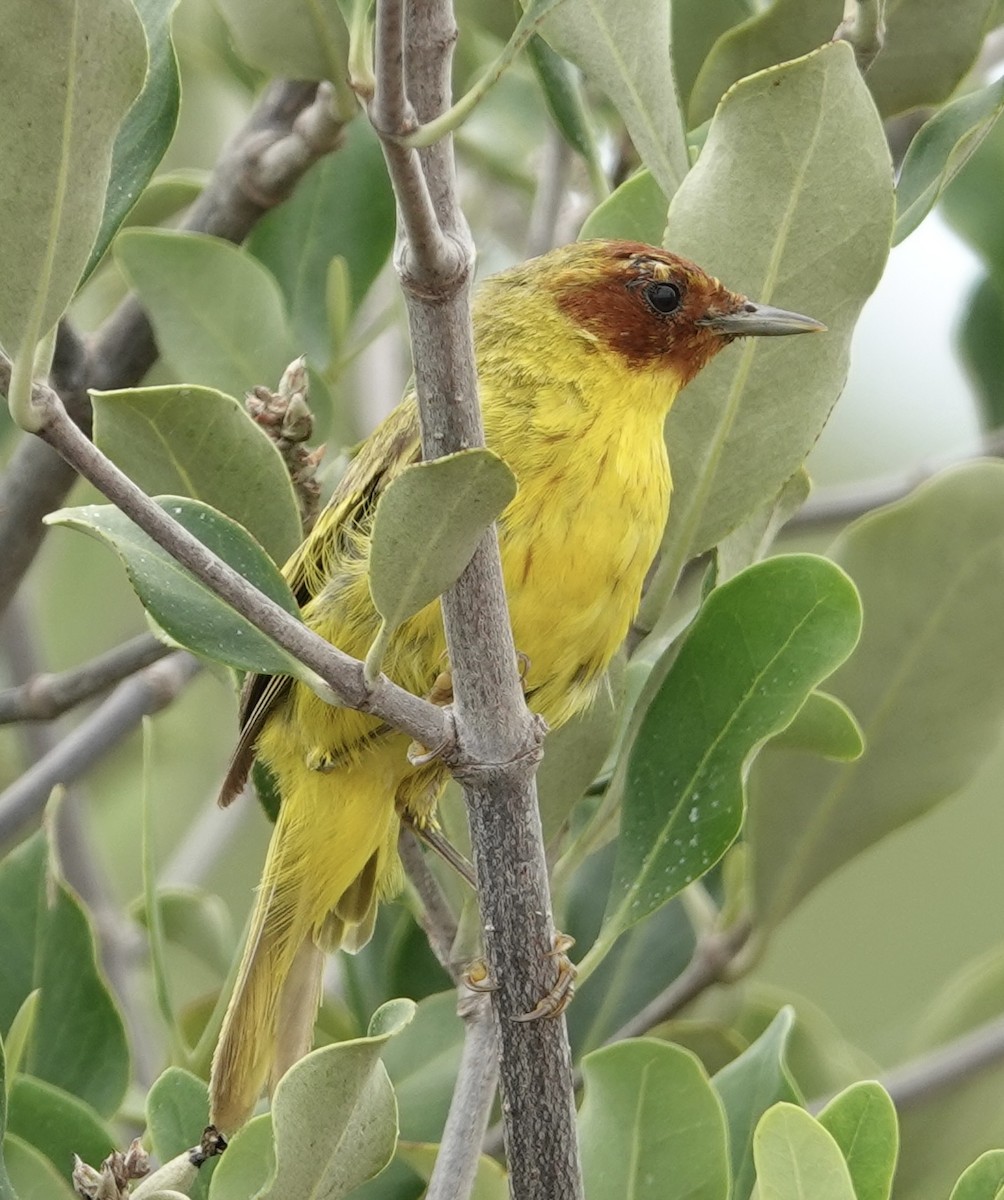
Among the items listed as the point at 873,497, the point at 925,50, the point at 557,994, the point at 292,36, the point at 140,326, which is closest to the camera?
the point at 557,994

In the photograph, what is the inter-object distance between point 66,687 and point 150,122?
3.88 feet

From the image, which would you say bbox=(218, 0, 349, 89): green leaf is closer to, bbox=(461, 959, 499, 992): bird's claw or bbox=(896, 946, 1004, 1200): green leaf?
bbox=(461, 959, 499, 992): bird's claw

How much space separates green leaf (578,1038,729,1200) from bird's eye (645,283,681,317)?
4.67ft

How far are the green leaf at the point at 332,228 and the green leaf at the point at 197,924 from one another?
103cm

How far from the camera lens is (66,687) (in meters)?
3.20

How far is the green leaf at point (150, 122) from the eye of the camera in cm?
234

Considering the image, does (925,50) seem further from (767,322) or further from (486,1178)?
(486,1178)

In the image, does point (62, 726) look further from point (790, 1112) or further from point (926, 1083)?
point (790, 1112)

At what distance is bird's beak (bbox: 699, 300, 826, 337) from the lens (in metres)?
2.57

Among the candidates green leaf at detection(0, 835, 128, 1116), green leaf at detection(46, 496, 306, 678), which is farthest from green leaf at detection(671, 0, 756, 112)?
green leaf at detection(0, 835, 128, 1116)

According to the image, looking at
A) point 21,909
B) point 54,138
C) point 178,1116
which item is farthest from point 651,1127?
point 54,138

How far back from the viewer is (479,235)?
4.52 meters

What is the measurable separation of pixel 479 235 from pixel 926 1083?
2.44 m

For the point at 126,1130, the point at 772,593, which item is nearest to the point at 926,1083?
the point at 772,593
